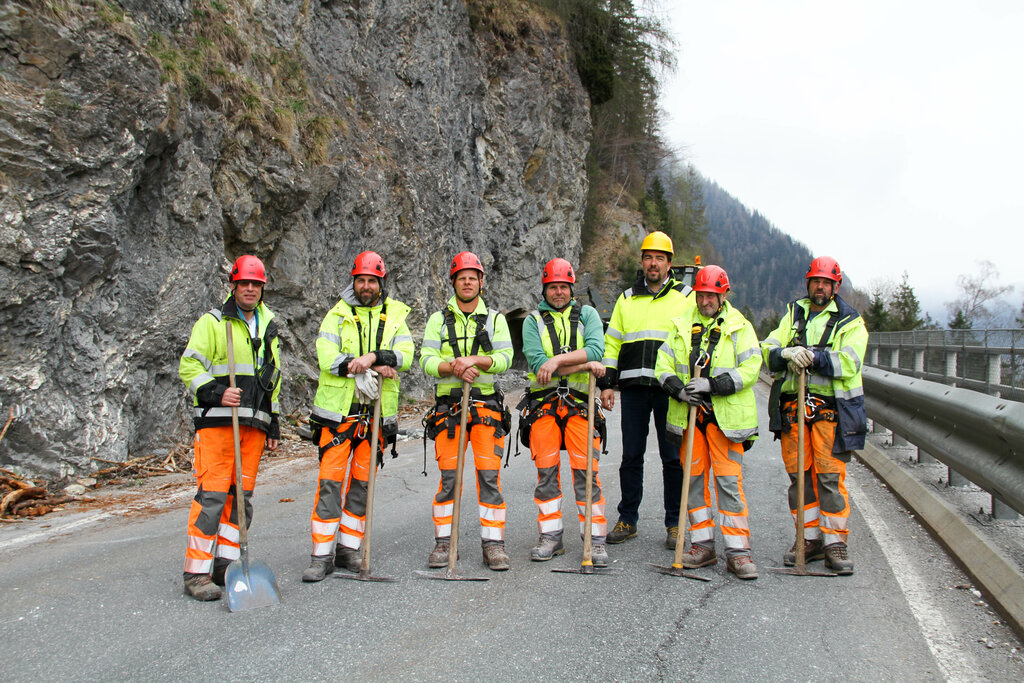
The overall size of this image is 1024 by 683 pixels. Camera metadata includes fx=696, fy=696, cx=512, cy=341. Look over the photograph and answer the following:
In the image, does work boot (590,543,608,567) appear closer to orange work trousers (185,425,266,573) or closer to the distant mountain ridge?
orange work trousers (185,425,266,573)

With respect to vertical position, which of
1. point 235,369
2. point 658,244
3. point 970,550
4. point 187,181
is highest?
point 187,181

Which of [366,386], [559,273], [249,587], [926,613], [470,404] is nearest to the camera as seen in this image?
[926,613]

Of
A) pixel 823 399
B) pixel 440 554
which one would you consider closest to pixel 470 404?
pixel 440 554

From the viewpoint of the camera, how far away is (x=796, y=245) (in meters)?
182

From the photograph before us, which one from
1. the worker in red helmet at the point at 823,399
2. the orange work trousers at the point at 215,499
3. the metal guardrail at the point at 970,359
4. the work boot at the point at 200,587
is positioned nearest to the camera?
the work boot at the point at 200,587

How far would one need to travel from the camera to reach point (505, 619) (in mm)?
4000

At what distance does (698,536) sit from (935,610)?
151cm

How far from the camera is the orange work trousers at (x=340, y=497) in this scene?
4902mm

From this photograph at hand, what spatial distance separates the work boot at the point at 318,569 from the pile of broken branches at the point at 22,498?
3365 millimetres

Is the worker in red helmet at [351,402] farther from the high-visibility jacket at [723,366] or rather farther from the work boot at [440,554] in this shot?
the high-visibility jacket at [723,366]

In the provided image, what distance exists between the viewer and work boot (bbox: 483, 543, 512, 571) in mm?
4914

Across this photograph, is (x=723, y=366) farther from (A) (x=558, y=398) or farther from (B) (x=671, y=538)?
(B) (x=671, y=538)

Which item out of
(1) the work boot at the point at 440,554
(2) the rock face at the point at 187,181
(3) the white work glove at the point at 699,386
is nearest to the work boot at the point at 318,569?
(1) the work boot at the point at 440,554

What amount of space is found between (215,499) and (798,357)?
13.7 feet
